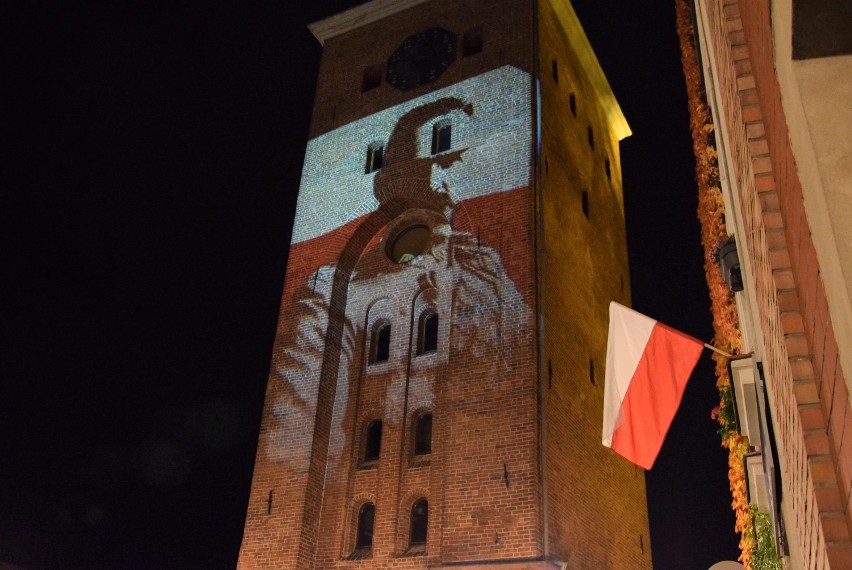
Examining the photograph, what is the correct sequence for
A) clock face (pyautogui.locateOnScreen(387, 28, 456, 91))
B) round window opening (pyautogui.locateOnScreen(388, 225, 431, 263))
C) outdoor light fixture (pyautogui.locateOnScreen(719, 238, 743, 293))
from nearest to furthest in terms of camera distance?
outdoor light fixture (pyautogui.locateOnScreen(719, 238, 743, 293)) < round window opening (pyautogui.locateOnScreen(388, 225, 431, 263)) < clock face (pyautogui.locateOnScreen(387, 28, 456, 91))

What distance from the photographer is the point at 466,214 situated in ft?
49.5

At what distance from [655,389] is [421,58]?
13607mm

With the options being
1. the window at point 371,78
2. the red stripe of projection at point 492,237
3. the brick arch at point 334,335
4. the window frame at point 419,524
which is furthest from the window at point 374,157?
the window frame at point 419,524

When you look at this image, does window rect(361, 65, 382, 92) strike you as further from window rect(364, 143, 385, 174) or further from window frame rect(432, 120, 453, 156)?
window frame rect(432, 120, 453, 156)

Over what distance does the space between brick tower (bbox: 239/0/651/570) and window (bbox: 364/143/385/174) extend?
0.05m

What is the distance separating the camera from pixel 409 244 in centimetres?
1614

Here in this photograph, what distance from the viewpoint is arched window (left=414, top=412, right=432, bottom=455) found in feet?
44.7

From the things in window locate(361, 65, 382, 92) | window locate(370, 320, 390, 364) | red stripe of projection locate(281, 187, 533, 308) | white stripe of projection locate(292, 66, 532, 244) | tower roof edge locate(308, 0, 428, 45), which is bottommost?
window locate(370, 320, 390, 364)

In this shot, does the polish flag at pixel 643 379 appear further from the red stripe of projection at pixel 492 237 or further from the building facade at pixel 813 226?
the red stripe of projection at pixel 492 237

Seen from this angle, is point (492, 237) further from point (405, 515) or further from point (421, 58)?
point (421, 58)

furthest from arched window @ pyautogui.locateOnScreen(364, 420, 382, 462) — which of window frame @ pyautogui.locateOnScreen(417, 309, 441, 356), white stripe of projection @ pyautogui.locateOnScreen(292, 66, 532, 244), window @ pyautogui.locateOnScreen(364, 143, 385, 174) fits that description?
window @ pyautogui.locateOnScreen(364, 143, 385, 174)

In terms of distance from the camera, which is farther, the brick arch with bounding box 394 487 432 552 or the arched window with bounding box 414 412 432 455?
the arched window with bounding box 414 412 432 455

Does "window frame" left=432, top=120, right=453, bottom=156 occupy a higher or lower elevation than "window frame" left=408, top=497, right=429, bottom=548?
higher

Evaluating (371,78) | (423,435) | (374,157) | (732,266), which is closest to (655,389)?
(732,266)
